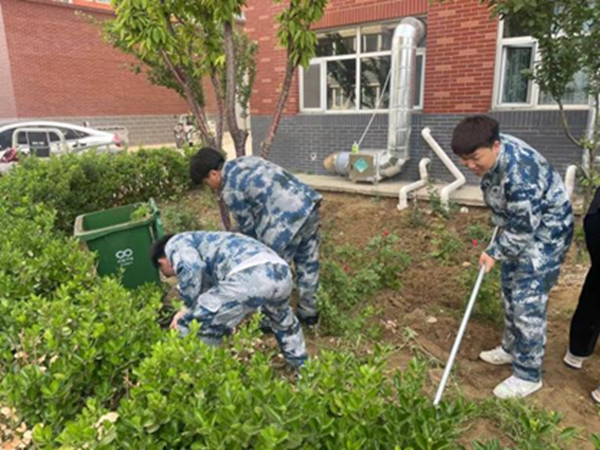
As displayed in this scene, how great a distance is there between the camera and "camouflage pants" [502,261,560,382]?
2.72 meters

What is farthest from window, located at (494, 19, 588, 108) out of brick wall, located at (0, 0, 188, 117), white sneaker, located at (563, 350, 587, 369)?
brick wall, located at (0, 0, 188, 117)

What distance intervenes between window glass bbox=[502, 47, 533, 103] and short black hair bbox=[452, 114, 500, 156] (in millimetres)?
5386

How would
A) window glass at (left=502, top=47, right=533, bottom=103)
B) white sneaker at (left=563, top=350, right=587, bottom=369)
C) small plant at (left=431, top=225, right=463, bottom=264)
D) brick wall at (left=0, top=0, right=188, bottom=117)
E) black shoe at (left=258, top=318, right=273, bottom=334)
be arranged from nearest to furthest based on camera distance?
1. white sneaker at (left=563, top=350, right=587, bottom=369)
2. black shoe at (left=258, top=318, right=273, bottom=334)
3. small plant at (left=431, top=225, right=463, bottom=264)
4. window glass at (left=502, top=47, right=533, bottom=103)
5. brick wall at (left=0, top=0, right=188, bottom=117)

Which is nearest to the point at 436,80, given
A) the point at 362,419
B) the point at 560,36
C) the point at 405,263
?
the point at 560,36

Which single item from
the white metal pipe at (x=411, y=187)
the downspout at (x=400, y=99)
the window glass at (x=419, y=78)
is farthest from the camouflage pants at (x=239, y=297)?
the window glass at (x=419, y=78)

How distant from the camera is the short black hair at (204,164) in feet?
10.4

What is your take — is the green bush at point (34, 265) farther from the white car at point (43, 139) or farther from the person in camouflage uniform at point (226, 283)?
the white car at point (43, 139)

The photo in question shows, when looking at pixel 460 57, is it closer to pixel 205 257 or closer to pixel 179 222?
pixel 179 222

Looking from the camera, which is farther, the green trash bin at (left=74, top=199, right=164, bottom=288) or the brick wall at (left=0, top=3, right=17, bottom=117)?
the brick wall at (left=0, top=3, right=17, bottom=117)

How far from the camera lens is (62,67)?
19.5m

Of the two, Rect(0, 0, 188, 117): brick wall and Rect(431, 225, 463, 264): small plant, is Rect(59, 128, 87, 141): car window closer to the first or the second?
Rect(0, 0, 188, 117): brick wall

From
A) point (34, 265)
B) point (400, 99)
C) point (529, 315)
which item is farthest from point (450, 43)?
point (34, 265)

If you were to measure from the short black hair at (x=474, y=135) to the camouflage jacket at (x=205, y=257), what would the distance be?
1.23 metres

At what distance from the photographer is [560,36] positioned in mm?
4168
